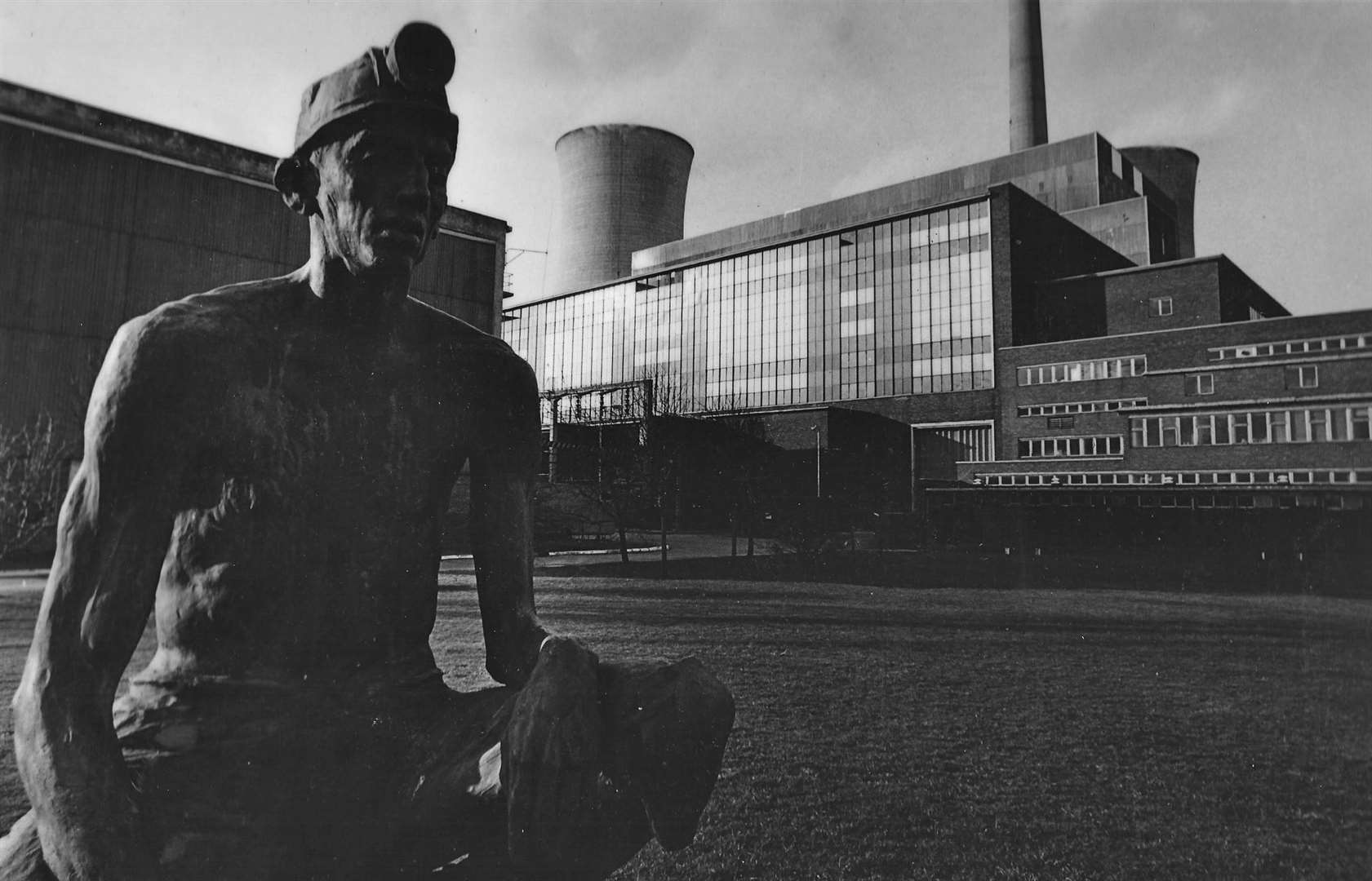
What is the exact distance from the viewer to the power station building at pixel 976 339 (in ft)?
67.8

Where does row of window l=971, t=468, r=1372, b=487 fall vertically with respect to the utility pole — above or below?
below

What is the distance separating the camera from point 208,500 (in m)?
0.93

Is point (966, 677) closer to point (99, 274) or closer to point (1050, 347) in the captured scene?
point (99, 274)

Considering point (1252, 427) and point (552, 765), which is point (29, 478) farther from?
point (1252, 427)

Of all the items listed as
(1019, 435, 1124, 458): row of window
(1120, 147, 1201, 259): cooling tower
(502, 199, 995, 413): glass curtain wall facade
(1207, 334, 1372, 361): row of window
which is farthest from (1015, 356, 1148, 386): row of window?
(1120, 147, 1201, 259): cooling tower

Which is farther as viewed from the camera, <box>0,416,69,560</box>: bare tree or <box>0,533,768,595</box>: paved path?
<box>0,533,768,595</box>: paved path

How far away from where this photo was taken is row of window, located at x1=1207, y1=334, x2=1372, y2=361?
15.1 m

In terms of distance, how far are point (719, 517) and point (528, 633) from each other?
780 inches

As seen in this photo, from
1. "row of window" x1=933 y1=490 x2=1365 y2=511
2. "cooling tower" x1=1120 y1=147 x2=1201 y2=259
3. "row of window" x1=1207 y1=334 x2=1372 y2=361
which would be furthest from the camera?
"cooling tower" x1=1120 y1=147 x2=1201 y2=259

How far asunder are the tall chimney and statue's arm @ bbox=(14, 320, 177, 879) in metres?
28.1

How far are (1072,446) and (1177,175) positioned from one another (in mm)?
30989

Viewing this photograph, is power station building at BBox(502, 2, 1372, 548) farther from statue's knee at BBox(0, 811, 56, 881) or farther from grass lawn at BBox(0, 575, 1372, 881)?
statue's knee at BBox(0, 811, 56, 881)

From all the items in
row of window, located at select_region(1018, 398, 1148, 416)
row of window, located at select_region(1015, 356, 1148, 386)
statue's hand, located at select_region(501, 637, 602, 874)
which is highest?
row of window, located at select_region(1015, 356, 1148, 386)

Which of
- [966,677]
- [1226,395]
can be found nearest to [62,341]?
[966,677]
